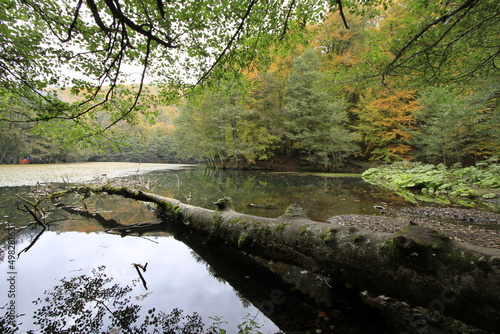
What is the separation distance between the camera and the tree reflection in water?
175cm

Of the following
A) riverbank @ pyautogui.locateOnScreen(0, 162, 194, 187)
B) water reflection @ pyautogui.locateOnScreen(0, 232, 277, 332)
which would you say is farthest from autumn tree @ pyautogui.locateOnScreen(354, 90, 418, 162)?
riverbank @ pyautogui.locateOnScreen(0, 162, 194, 187)

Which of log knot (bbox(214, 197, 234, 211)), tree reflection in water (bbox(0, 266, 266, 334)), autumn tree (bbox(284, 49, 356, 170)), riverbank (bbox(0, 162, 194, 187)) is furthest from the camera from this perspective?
autumn tree (bbox(284, 49, 356, 170))

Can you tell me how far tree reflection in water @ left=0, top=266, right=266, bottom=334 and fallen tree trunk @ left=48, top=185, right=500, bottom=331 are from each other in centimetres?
89

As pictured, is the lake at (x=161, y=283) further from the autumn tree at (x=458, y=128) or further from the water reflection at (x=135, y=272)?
the autumn tree at (x=458, y=128)

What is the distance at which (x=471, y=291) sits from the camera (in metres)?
1.29

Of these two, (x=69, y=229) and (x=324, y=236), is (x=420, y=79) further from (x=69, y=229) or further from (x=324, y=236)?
(x=69, y=229)

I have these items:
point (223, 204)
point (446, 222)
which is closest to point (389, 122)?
point (446, 222)

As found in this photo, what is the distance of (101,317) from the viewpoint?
1.89 metres

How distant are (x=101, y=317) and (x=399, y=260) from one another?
2.79 meters

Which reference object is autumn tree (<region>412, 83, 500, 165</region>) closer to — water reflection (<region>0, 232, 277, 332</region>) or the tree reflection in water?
water reflection (<region>0, 232, 277, 332</region>)

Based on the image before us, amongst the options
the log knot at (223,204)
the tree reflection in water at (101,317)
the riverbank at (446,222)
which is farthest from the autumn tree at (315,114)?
the tree reflection in water at (101,317)

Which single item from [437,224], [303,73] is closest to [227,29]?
[437,224]

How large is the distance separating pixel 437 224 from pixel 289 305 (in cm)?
443

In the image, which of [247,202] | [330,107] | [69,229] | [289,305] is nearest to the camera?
[289,305]
